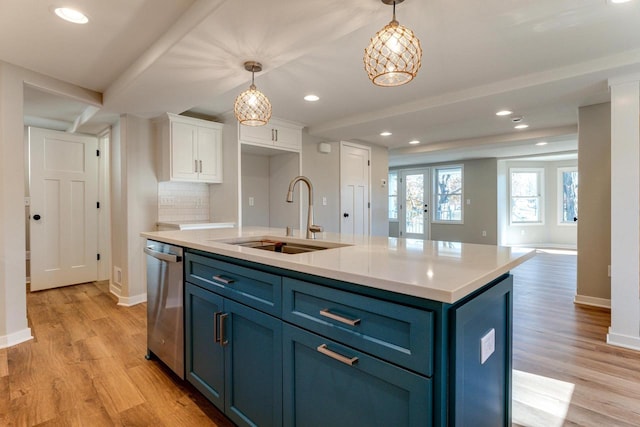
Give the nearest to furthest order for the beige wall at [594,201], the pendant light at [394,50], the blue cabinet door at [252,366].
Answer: the blue cabinet door at [252,366] < the pendant light at [394,50] < the beige wall at [594,201]

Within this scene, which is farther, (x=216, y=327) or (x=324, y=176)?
(x=324, y=176)

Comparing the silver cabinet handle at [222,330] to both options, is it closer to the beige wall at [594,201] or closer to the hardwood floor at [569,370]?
the hardwood floor at [569,370]

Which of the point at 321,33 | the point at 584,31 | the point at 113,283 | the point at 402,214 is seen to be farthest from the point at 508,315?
the point at 402,214

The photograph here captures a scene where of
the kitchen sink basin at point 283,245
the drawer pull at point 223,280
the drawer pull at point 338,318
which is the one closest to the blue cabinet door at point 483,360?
the drawer pull at point 338,318

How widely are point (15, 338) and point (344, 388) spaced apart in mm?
3074

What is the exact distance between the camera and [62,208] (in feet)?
14.8

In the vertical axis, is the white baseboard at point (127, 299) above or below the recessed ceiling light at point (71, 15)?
below

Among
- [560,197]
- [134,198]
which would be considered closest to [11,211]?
[134,198]

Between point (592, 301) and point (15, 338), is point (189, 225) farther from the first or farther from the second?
point (592, 301)

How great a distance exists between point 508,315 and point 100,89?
4006 mm

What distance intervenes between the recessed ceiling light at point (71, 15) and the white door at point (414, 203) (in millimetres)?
8098

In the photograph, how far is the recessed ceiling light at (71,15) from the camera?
2072 mm

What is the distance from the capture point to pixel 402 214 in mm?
9430

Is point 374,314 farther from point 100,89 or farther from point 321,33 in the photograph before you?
point 100,89
